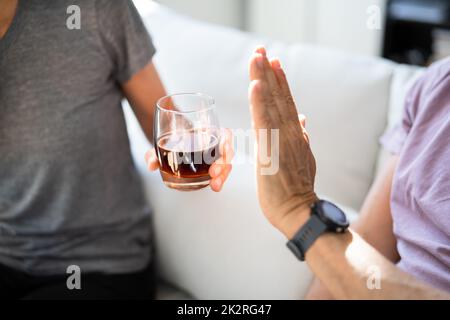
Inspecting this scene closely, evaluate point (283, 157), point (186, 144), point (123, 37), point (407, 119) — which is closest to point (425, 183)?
point (407, 119)

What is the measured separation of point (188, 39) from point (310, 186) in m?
0.70

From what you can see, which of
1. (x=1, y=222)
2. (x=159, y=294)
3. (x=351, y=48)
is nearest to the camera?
(x=1, y=222)

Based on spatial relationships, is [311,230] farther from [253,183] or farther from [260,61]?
[253,183]

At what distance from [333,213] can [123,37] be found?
1.66 feet

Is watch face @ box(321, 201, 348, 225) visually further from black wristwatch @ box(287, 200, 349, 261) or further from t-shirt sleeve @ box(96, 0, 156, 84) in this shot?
t-shirt sleeve @ box(96, 0, 156, 84)

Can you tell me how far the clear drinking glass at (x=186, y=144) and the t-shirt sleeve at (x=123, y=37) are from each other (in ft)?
0.80

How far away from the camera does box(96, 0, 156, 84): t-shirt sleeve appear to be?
0.90 meters

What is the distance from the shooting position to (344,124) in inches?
41.9

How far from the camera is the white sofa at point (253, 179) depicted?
3.35ft

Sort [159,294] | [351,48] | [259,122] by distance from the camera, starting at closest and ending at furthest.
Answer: [259,122] < [159,294] < [351,48]

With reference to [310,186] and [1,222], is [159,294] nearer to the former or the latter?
[1,222]

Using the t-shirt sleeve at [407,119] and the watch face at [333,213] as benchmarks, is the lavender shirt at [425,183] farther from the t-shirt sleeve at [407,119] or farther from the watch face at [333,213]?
the watch face at [333,213]
